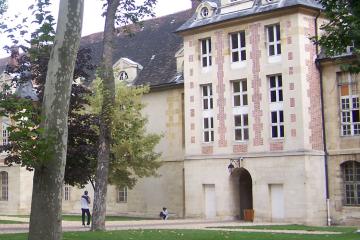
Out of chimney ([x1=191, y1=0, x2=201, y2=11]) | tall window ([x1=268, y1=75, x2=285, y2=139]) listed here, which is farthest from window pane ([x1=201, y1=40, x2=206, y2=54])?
chimney ([x1=191, y1=0, x2=201, y2=11])

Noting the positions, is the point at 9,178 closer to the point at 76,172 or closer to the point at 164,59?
the point at 164,59

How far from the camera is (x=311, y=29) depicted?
32375 millimetres

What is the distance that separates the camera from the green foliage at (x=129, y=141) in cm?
3192

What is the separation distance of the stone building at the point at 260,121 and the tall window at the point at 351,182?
0.05 metres

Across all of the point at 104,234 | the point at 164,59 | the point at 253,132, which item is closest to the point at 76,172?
the point at 104,234

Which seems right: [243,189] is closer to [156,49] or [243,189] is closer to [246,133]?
[246,133]

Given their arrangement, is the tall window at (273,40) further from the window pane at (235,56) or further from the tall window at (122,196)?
the tall window at (122,196)

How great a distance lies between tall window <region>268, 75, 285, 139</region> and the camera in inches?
1267

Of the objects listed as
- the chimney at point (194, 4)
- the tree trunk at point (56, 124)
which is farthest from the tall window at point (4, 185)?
the tree trunk at point (56, 124)

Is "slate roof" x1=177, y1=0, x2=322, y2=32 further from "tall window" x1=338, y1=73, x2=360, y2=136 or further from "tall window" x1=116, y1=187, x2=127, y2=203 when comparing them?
"tall window" x1=116, y1=187, x2=127, y2=203

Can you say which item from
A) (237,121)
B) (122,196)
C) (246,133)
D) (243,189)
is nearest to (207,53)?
(237,121)

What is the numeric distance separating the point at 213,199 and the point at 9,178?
18973 mm

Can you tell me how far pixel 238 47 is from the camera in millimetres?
34219

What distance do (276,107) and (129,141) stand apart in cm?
765
